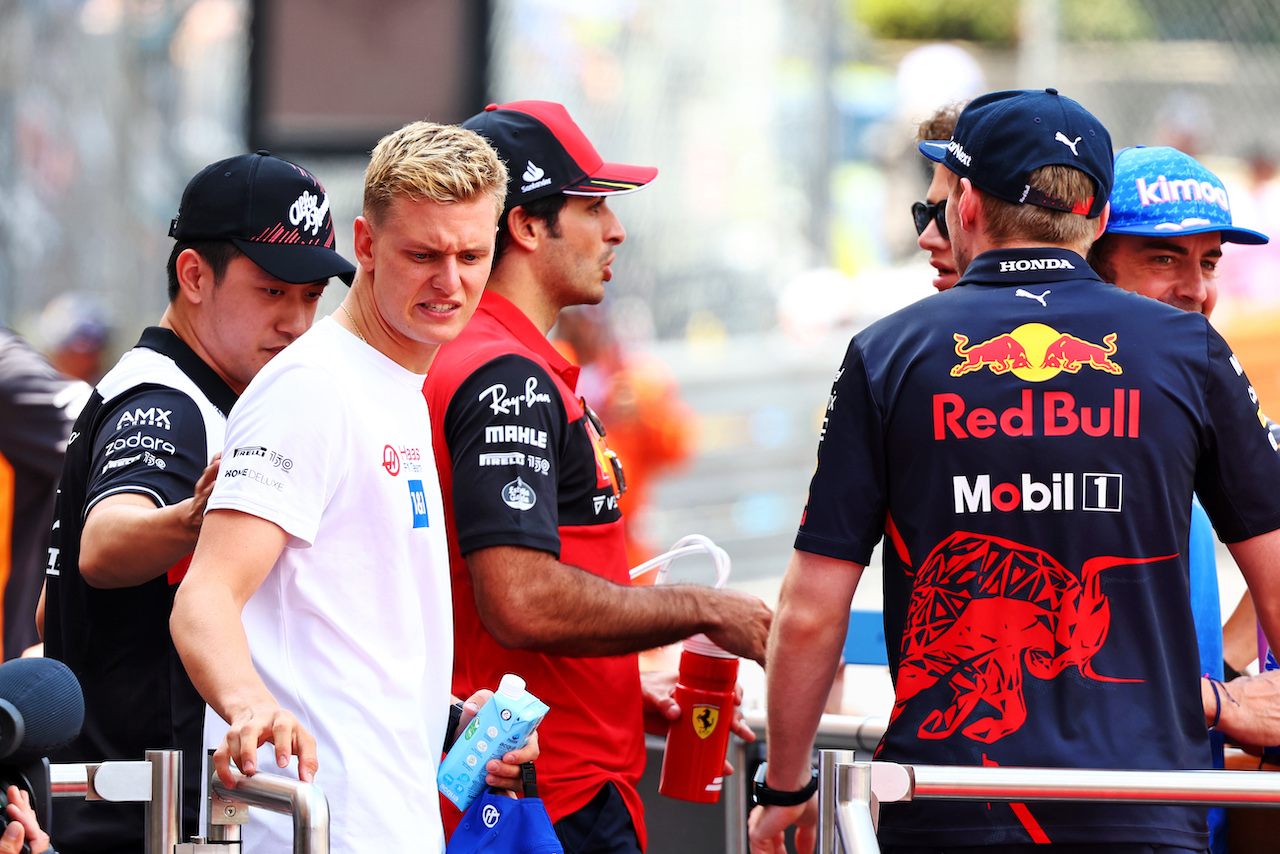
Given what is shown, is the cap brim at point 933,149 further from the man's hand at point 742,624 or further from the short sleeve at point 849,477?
the man's hand at point 742,624

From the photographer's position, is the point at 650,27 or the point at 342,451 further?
the point at 650,27

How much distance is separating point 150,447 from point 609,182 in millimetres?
1224

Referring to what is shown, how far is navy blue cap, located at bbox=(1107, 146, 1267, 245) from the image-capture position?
3223 millimetres

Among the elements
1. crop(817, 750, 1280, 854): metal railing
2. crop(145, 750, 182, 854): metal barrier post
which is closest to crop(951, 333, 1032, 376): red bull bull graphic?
crop(817, 750, 1280, 854): metal railing

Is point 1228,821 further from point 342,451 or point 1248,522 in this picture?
point 342,451

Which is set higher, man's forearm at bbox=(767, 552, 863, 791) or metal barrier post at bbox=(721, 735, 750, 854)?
man's forearm at bbox=(767, 552, 863, 791)

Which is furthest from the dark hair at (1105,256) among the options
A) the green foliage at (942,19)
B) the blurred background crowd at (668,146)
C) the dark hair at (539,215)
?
the green foliage at (942,19)

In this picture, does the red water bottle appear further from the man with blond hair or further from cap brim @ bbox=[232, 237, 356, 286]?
cap brim @ bbox=[232, 237, 356, 286]

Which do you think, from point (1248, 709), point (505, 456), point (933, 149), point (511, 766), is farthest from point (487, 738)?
point (933, 149)

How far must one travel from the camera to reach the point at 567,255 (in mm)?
3318

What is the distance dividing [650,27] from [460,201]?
8.03 metres

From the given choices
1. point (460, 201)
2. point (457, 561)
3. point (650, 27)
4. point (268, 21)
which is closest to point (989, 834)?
point (457, 561)

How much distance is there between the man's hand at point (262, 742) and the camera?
203 centimetres

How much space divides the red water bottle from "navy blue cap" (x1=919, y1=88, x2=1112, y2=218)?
3.85ft
